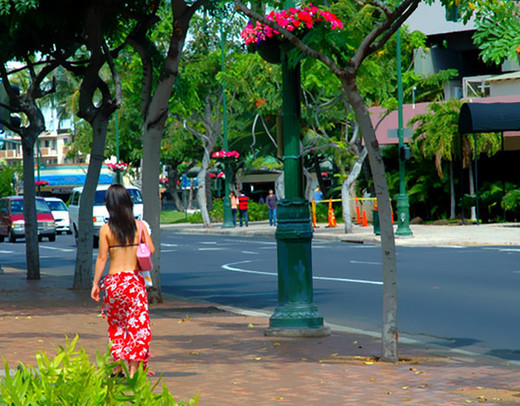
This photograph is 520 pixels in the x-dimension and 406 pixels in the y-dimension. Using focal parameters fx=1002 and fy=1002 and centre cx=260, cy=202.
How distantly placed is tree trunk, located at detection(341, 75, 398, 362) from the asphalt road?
55.7 inches

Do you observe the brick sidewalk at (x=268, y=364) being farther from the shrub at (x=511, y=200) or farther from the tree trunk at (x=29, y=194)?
the shrub at (x=511, y=200)

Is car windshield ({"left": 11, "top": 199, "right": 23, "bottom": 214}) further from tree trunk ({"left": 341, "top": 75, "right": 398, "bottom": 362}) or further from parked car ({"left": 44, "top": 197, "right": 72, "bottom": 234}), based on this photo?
tree trunk ({"left": 341, "top": 75, "right": 398, "bottom": 362})

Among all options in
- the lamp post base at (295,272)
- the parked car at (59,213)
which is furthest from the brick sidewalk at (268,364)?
the parked car at (59,213)

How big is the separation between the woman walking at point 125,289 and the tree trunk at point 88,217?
9959 mm

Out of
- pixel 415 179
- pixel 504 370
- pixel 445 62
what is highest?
pixel 445 62

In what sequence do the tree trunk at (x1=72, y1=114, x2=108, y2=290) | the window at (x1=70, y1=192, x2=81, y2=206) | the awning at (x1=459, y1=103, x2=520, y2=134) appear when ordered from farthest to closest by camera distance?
the window at (x1=70, y1=192, x2=81, y2=206)
the awning at (x1=459, y1=103, x2=520, y2=134)
the tree trunk at (x1=72, y1=114, x2=108, y2=290)

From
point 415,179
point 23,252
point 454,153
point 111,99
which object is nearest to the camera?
point 111,99

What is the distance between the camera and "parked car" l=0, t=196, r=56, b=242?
42.6 metres

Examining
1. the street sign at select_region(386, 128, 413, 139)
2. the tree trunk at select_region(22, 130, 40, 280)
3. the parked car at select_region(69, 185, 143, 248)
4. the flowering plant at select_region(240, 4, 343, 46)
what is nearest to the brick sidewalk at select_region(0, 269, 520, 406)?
the flowering plant at select_region(240, 4, 343, 46)

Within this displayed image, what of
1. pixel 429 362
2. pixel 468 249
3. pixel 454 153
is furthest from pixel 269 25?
pixel 454 153

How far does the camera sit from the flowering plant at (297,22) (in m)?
10.2

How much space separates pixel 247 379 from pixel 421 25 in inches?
1602

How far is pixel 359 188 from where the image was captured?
164 ft

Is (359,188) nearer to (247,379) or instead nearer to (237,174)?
(237,174)
